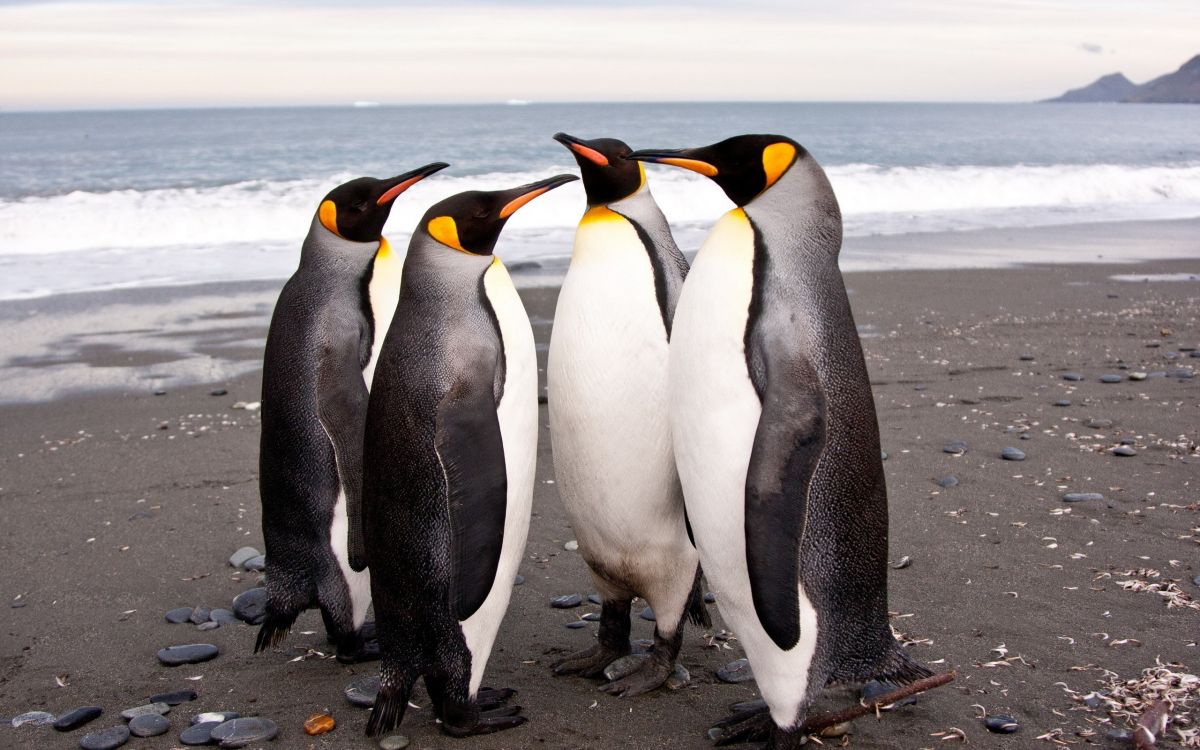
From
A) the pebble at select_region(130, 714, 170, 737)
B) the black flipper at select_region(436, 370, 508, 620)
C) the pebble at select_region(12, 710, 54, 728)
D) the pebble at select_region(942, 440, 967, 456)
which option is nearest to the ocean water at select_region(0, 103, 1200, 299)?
the pebble at select_region(942, 440, 967, 456)

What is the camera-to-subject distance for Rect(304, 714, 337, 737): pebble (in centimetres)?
317

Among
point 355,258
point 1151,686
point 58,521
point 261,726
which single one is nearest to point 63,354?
point 58,521

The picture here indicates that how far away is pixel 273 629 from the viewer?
368cm

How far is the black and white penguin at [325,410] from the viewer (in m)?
3.59

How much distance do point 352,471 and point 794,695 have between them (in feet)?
5.17

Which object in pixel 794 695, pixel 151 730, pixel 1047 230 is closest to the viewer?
pixel 794 695

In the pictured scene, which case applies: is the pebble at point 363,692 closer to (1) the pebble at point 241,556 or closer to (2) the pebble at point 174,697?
(2) the pebble at point 174,697

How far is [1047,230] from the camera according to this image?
16641 millimetres

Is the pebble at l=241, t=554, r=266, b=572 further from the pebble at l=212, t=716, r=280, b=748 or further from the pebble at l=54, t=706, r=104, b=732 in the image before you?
the pebble at l=212, t=716, r=280, b=748

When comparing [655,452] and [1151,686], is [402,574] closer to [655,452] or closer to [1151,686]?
[655,452]

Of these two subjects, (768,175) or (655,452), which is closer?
(768,175)

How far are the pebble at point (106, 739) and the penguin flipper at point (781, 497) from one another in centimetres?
184

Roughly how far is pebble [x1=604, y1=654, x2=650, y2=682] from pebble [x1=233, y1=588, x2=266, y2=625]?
1.32m

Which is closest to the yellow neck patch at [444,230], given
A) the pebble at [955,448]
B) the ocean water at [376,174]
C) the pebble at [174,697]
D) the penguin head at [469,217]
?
the penguin head at [469,217]
